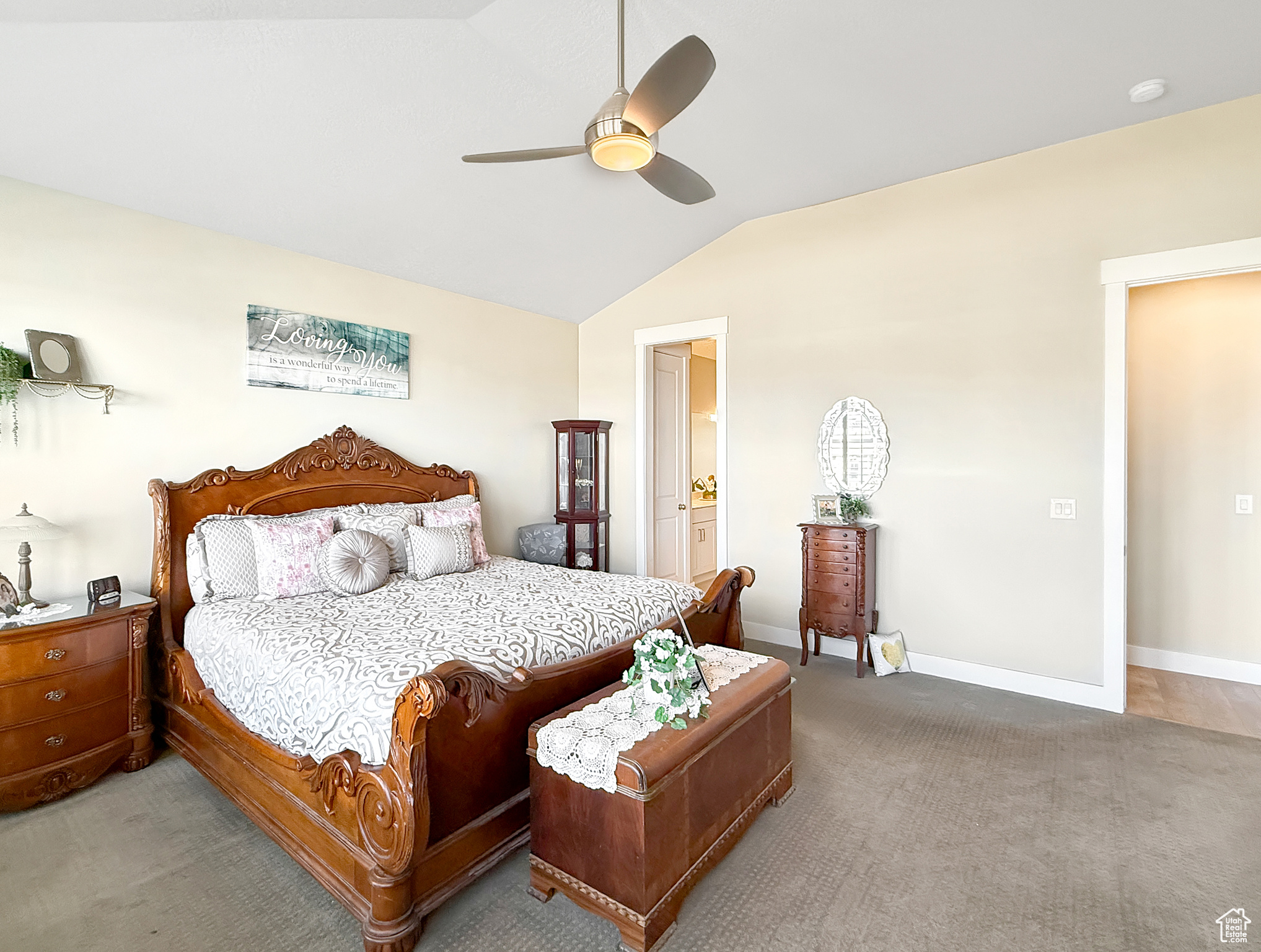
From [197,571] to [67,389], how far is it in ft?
3.47

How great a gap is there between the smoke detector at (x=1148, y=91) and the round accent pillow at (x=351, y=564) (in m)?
4.54

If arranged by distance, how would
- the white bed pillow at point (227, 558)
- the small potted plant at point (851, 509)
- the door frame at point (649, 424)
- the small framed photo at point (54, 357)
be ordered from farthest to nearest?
the door frame at point (649, 424) < the small potted plant at point (851, 509) < the white bed pillow at point (227, 558) < the small framed photo at point (54, 357)

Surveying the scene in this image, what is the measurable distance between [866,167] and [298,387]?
3.83 m

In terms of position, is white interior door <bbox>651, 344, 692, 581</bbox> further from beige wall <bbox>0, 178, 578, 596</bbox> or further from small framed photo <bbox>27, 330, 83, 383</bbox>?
small framed photo <bbox>27, 330, 83, 383</bbox>

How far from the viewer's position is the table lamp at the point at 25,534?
272 centimetres

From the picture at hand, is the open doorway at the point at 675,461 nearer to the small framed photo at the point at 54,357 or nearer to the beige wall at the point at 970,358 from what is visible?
the beige wall at the point at 970,358

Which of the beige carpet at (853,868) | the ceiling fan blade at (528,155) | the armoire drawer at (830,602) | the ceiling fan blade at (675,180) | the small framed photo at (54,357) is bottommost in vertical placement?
the beige carpet at (853,868)

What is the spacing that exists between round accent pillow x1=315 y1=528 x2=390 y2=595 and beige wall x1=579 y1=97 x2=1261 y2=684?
2.71 meters

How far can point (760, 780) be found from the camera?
243 cm

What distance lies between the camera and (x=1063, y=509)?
3.67 m

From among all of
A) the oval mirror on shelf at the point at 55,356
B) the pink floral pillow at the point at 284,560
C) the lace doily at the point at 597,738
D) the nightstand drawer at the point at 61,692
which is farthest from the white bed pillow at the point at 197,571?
the lace doily at the point at 597,738

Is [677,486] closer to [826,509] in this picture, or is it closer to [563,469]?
[563,469]

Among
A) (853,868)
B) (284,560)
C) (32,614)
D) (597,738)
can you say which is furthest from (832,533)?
(32,614)

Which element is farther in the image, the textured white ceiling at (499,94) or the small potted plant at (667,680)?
the textured white ceiling at (499,94)
